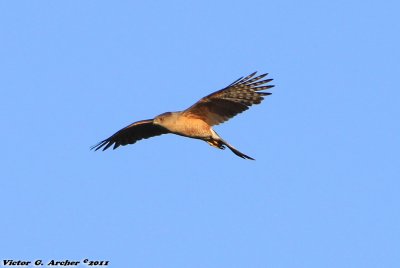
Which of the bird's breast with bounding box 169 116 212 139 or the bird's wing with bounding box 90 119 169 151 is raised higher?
the bird's wing with bounding box 90 119 169 151

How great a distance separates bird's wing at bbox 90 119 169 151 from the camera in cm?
1811

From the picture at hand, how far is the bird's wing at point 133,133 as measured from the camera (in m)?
18.1

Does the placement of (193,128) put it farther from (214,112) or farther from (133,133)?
(133,133)

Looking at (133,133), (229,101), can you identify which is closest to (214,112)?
(229,101)

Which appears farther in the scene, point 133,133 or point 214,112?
point 133,133

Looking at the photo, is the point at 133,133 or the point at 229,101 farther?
the point at 133,133

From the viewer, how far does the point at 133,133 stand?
18672mm

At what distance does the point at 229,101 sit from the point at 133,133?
2.83 metres

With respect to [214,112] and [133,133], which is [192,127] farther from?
[133,133]

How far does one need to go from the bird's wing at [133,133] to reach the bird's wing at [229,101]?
1.26 metres

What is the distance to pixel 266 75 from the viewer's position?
16750 mm

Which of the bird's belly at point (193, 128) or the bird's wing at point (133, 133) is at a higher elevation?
the bird's wing at point (133, 133)

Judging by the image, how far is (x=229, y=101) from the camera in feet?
54.5

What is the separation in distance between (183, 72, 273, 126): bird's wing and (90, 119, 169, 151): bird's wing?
49.8 inches
